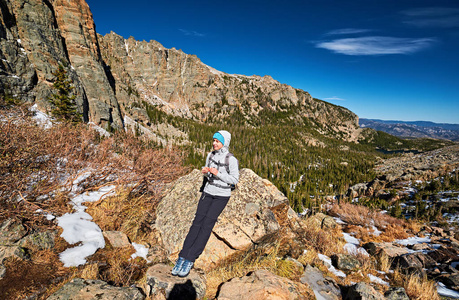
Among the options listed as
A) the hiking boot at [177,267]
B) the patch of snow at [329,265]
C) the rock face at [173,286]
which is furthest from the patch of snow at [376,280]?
the hiking boot at [177,267]

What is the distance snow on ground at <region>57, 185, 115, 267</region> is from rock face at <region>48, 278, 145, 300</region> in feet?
4.37

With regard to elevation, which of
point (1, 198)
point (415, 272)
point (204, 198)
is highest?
point (204, 198)

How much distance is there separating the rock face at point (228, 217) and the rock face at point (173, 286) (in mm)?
1095

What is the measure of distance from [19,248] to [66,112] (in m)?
40.1

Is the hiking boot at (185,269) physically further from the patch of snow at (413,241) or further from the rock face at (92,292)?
the patch of snow at (413,241)

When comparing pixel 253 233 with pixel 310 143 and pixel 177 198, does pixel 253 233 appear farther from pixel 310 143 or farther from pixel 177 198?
pixel 310 143

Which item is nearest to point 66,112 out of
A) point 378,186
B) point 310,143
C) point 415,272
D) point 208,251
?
point 208,251

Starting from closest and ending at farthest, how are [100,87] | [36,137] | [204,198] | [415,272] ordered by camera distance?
[204,198]
[415,272]
[36,137]
[100,87]

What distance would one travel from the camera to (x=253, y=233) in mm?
5977

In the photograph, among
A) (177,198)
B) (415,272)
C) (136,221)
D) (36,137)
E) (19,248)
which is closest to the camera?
(19,248)

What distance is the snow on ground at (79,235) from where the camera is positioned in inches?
192

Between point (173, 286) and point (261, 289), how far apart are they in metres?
1.85

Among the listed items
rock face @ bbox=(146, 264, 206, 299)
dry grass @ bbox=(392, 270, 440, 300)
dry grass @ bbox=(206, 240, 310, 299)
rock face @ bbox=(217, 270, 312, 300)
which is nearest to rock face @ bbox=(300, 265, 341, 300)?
dry grass @ bbox=(206, 240, 310, 299)

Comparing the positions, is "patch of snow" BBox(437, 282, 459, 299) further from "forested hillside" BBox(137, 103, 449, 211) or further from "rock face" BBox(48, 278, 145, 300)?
"forested hillside" BBox(137, 103, 449, 211)
